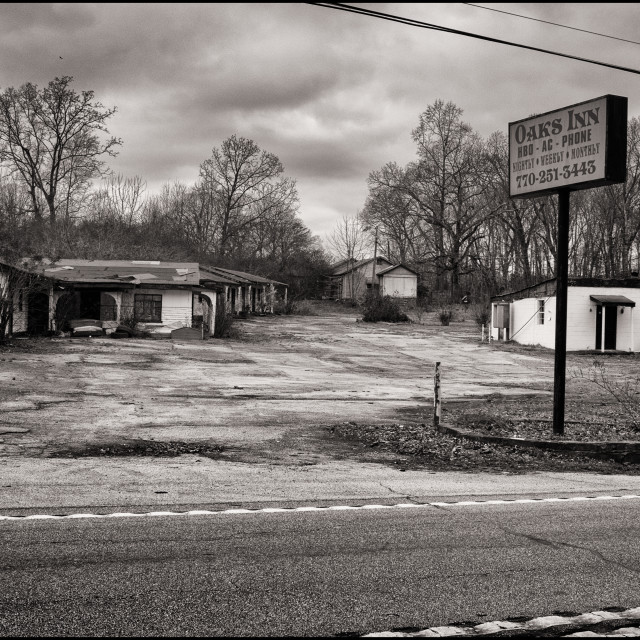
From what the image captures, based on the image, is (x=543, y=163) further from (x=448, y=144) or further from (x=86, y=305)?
(x=448, y=144)

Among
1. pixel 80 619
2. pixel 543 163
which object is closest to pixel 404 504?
pixel 80 619

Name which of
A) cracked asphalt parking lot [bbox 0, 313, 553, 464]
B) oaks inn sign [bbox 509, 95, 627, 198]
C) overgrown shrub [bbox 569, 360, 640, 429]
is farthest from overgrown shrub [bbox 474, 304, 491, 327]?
oaks inn sign [bbox 509, 95, 627, 198]

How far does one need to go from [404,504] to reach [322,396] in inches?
464

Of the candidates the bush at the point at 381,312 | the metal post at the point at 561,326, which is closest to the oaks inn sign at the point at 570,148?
the metal post at the point at 561,326

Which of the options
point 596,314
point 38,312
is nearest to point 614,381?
point 596,314

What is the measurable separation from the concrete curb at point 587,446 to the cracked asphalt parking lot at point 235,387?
2.69m

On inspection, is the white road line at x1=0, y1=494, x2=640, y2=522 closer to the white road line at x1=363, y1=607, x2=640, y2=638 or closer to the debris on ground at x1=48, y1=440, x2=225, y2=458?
the white road line at x1=363, y1=607, x2=640, y2=638

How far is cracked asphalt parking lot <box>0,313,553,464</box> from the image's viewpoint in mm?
12328

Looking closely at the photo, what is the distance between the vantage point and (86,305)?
40.9 meters

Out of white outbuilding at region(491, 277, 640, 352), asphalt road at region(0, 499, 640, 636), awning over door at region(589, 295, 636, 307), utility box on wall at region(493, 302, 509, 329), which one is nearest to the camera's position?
asphalt road at region(0, 499, 640, 636)

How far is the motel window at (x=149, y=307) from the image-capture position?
4088 cm

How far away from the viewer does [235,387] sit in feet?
68.5

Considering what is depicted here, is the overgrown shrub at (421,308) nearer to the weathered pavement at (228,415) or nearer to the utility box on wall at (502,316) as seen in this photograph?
the utility box on wall at (502,316)

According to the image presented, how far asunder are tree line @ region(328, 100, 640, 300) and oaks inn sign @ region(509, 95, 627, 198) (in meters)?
52.7
